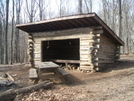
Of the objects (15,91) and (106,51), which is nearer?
(15,91)

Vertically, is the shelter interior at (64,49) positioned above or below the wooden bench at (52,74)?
above

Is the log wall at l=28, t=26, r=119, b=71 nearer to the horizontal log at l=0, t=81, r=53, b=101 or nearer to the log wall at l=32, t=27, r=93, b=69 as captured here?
the log wall at l=32, t=27, r=93, b=69

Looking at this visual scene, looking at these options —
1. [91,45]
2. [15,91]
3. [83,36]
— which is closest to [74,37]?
[83,36]

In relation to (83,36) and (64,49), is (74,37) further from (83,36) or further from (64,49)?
(64,49)

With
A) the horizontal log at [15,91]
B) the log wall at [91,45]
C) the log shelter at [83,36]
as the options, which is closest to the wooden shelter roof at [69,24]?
the log shelter at [83,36]

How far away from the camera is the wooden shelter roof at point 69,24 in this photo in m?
6.67

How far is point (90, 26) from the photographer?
736cm

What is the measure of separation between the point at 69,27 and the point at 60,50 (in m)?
5.14

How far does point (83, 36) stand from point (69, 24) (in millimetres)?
1207

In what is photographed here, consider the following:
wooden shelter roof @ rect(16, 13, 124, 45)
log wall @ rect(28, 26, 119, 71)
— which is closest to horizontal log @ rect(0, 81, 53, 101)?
log wall @ rect(28, 26, 119, 71)

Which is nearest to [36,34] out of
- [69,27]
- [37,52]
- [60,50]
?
[37,52]

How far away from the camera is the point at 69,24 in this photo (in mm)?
7785

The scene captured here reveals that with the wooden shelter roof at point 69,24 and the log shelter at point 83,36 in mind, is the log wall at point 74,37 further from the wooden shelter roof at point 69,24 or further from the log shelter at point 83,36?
the wooden shelter roof at point 69,24

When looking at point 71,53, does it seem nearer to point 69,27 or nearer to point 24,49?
point 69,27
